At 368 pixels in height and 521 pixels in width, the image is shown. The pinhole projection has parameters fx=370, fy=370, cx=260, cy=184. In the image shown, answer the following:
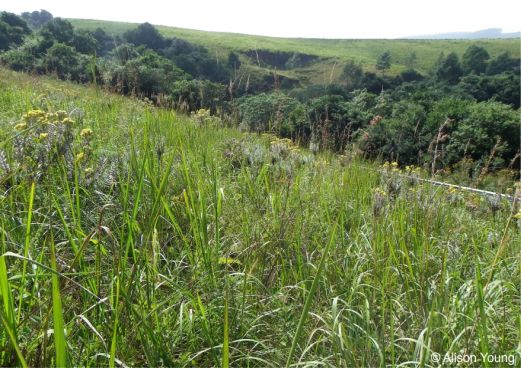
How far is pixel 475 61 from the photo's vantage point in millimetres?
57031

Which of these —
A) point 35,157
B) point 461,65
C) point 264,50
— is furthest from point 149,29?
point 35,157

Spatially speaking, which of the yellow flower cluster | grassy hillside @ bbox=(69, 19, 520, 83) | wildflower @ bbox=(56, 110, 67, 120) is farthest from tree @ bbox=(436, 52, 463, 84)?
wildflower @ bbox=(56, 110, 67, 120)

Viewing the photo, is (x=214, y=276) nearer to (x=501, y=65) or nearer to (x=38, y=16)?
(x=501, y=65)

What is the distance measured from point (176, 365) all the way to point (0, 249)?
2.19ft

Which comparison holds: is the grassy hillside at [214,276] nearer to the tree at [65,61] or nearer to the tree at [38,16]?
the tree at [65,61]

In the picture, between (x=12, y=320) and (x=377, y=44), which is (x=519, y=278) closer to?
(x=12, y=320)

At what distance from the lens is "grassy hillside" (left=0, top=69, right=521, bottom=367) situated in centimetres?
97

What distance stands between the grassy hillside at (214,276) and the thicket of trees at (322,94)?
0.67 meters

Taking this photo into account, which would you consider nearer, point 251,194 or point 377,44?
point 251,194

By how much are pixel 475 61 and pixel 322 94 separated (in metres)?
52.2

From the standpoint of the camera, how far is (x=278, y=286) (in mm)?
1544

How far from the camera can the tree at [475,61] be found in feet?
185

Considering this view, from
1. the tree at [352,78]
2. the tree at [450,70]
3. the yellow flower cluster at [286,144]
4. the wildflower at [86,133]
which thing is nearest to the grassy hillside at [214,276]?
the wildflower at [86,133]

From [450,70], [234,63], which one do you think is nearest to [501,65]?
[450,70]
